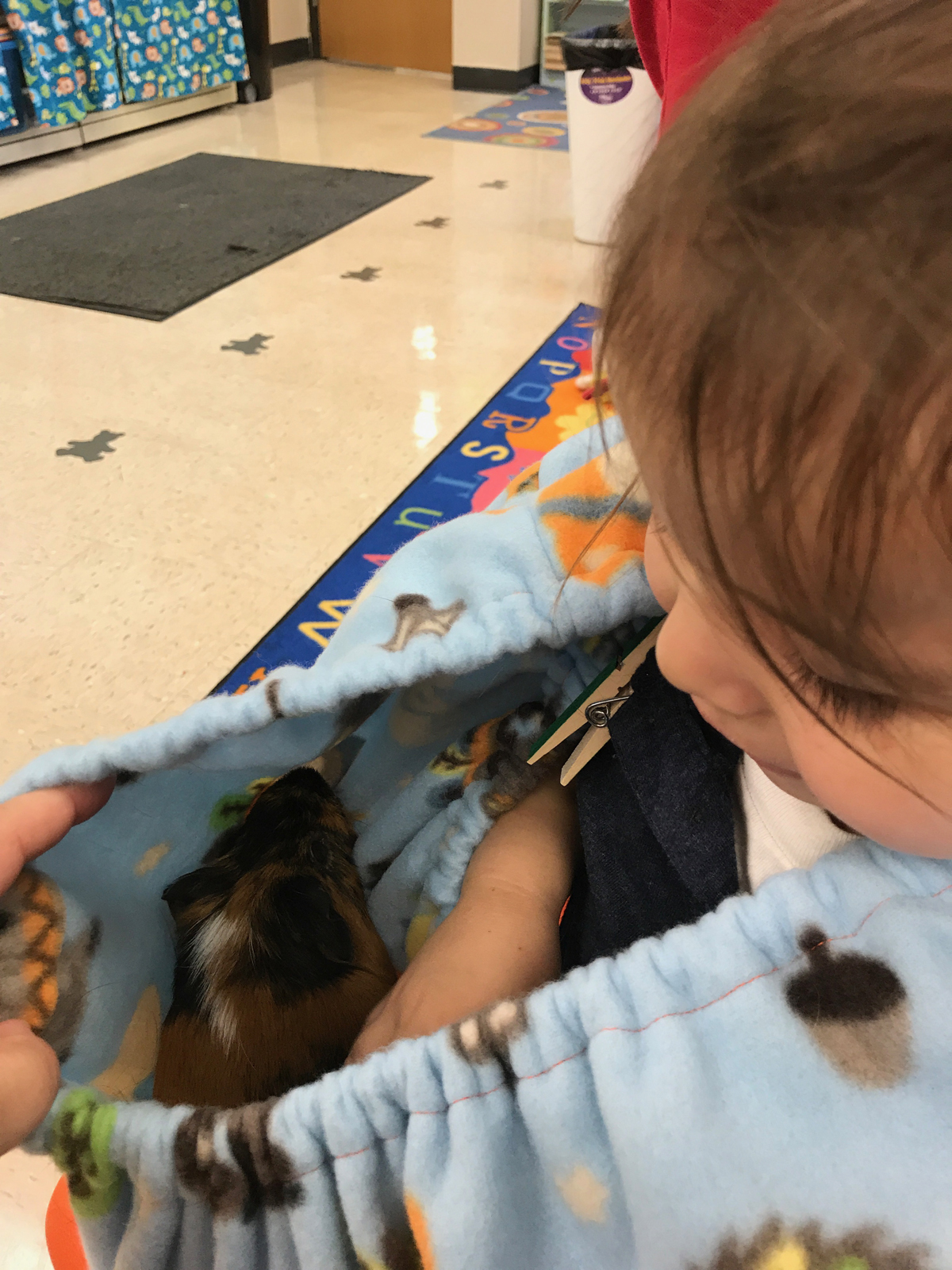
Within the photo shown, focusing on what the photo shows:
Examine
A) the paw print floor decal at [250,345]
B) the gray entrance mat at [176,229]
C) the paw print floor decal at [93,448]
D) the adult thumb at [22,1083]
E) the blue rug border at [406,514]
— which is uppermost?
the gray entrance mat at [176,229]

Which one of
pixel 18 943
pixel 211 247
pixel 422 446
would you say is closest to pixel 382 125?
pixel 211 247

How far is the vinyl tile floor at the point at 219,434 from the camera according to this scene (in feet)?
2.70

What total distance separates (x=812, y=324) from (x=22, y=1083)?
38 centimetres

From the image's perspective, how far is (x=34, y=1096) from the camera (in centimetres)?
35

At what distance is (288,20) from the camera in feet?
11.9

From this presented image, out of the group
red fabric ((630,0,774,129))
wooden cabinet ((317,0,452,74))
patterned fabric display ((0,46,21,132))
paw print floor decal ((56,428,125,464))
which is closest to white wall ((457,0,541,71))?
wooden cabinet ((317,0,452,74))

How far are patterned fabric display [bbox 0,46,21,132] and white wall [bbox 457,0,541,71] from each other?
1.77 m

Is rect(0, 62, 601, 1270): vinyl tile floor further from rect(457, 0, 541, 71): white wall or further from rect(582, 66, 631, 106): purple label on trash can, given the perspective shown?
rect(457, 0, 541, 71): white wall

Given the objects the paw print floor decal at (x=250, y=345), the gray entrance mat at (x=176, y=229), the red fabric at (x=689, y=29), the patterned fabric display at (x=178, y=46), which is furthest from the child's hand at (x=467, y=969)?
the patterned fabric display at (x=178, y=46)

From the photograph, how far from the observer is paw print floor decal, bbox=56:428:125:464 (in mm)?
1125

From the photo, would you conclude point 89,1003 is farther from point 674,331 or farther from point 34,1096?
point 674,331

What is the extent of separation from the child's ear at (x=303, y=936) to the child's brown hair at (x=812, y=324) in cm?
34

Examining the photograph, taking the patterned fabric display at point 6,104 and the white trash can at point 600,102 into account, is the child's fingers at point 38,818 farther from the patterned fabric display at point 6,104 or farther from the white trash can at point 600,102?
the patterned fabric display at point 6,104

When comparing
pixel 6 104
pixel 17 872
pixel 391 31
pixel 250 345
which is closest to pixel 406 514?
pixel 250 345
